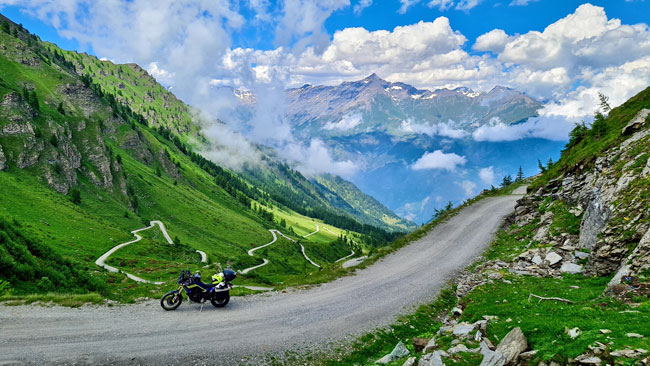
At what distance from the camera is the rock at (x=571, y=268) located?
19.8m

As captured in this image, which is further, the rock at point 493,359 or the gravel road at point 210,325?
the gravel road at point 210,325

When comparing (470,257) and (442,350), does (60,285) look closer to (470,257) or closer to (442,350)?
(442,350)

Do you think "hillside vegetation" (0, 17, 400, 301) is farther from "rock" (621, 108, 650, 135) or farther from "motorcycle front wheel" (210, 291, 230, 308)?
"rock" (621, 108, 650, 135)

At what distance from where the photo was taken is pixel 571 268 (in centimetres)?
2016

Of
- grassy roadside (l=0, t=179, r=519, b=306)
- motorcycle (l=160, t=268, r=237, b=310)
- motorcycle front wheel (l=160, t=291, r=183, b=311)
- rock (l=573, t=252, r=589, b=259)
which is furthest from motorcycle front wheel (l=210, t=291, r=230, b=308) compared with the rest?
rock (l=573, t=252, r=589, b=259)

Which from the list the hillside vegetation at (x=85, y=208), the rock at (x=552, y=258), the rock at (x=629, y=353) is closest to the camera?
the rock at (x=629, y=353)

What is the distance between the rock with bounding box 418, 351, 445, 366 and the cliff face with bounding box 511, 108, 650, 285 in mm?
10121

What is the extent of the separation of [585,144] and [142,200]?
152m

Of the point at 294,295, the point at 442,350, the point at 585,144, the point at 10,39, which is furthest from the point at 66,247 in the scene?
the point at 10,39

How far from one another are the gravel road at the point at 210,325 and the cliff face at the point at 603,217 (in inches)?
382

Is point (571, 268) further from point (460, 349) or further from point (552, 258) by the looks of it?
point (460, 349)

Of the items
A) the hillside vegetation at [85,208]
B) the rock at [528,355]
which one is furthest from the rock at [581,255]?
the hillside vegetation at [85,208]

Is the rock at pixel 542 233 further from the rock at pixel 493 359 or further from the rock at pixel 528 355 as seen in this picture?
the rock at pixel 528 355

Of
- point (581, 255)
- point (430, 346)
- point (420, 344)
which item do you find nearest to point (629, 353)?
point (430, 346)
